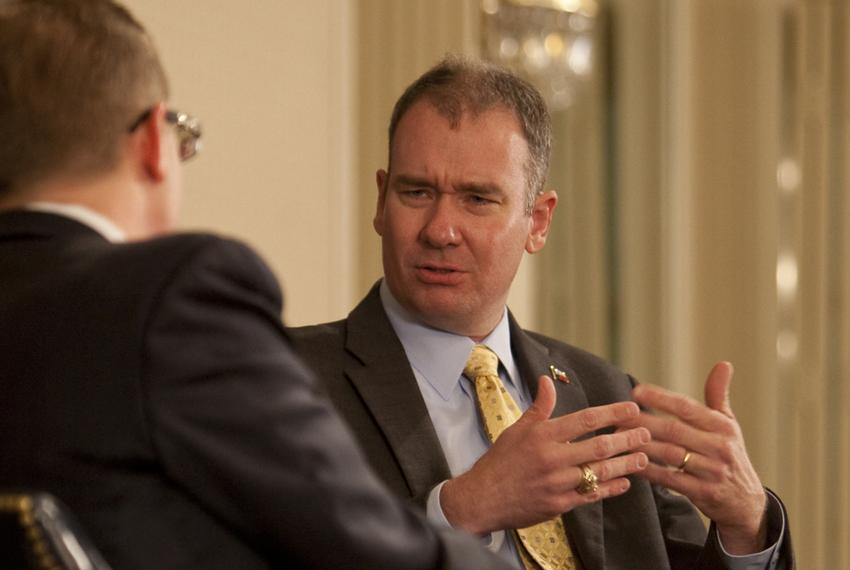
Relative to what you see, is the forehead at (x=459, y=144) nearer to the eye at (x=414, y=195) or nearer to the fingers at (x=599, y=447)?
the eye at (x=414, y=195)

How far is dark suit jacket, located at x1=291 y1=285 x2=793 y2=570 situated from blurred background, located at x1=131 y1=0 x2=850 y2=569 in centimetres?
199

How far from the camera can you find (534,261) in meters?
6.02

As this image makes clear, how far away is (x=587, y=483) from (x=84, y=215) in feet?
3.14

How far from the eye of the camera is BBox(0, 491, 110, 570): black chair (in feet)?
3.68

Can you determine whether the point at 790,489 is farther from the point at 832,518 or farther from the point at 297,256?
the point at 297,256

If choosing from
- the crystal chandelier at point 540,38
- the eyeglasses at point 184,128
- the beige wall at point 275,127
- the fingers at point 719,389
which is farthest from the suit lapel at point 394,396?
the crystal chandelier at point 540,38

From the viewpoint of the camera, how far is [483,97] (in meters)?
2.49

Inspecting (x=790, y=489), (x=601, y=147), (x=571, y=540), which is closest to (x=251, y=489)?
(x=571, y=540)

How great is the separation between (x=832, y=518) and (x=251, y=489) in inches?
184

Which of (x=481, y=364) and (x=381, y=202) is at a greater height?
(x=381, y=202)

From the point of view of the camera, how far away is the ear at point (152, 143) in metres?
1.41

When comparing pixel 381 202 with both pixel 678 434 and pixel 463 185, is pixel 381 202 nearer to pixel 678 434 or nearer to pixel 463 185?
pixel 463 185

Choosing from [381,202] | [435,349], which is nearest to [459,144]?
[381,202]

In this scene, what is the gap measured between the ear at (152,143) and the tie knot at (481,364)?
1078 mm
